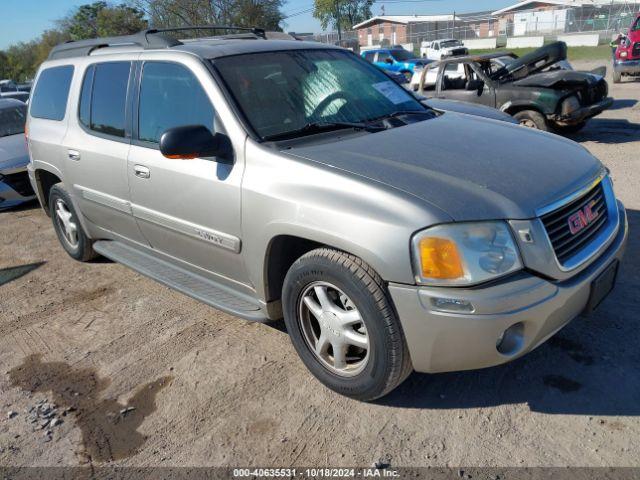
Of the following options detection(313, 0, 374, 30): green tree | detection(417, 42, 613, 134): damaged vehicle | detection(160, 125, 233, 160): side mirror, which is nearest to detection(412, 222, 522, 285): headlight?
detection(160, 125, 233, 160): side mirror

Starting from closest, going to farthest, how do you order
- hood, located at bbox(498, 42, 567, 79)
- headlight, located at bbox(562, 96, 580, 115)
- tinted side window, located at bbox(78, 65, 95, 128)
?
tinted side window, located at bbox(78, 65, 95, 128) < headlight, located at bbox(562, 96, 580, 115) < hood, located at bbox(498, 42, 567, 79)

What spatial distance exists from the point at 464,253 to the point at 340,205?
606 mm

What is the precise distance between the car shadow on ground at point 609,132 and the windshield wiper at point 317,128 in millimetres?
7063

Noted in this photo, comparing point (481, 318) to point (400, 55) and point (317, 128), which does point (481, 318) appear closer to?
point (317, 128)

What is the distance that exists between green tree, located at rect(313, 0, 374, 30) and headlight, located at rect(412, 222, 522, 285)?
84.3 metres

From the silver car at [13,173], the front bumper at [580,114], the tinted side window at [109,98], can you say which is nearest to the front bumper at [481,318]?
the tinted side window at [109,98]

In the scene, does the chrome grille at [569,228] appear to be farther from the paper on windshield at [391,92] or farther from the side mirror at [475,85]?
the side mirror at [475,85]

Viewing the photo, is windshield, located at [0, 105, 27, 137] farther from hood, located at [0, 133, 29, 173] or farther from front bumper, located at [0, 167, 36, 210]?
front bumper, located at [0, 167, 36, 210]

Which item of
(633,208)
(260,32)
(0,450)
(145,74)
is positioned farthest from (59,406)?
(633,208)

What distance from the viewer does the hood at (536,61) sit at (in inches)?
348

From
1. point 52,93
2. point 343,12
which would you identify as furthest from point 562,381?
point 343,12

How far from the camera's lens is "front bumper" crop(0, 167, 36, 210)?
7.50 meters

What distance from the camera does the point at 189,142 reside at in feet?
9.46

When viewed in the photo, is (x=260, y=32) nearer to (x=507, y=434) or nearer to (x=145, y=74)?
(x=145, y=74)
